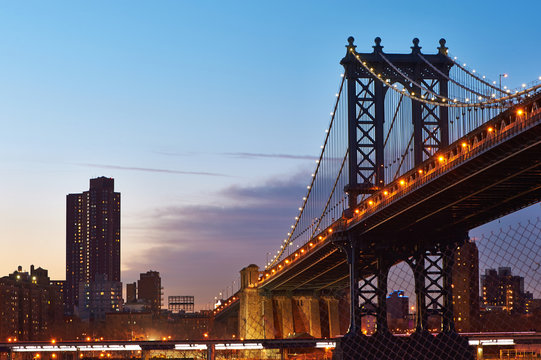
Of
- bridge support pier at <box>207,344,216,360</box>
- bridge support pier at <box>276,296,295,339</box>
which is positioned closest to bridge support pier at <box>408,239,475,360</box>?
bridge support pier at <box>207,344,216,360</box>

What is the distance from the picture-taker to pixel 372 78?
8481 cm

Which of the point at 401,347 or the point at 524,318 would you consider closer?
the point at 401,347

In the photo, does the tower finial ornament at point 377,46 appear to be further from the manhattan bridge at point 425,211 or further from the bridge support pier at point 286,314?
the bridge support pier at point 286,314

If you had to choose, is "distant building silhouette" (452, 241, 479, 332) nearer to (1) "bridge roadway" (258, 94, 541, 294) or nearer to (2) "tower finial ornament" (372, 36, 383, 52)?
(1) "bridge roadway" (258, 94, 541, 294)

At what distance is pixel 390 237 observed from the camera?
82375 mm

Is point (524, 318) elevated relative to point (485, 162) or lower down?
lower down

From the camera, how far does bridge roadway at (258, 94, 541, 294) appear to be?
50469 mm

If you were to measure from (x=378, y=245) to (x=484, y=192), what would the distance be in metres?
21.4

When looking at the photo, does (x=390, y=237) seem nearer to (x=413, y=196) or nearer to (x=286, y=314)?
(x=413, y=196)

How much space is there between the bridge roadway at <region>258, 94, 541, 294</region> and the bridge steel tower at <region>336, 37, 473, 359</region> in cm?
54

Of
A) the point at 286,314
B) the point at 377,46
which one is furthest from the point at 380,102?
the point at 286,314

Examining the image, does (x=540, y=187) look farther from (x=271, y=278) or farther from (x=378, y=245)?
(x=271, y=278)

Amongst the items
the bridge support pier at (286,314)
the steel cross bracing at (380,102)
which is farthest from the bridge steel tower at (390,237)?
the bridge support pier at (286,314)

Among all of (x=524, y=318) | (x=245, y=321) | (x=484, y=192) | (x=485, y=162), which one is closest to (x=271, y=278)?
(x=245, y=321)
